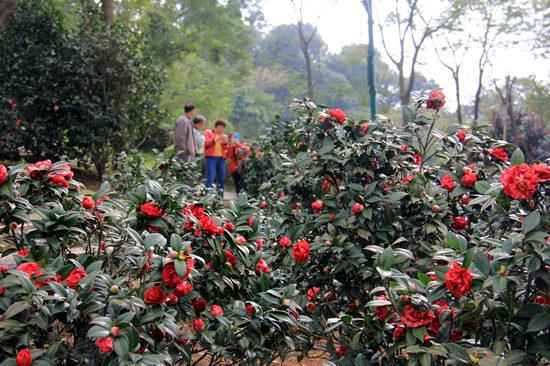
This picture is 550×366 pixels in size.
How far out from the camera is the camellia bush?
1705 mm

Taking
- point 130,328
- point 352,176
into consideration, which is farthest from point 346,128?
point 130,328

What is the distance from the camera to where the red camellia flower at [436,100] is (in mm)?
2834

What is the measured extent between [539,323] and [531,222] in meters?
0.30

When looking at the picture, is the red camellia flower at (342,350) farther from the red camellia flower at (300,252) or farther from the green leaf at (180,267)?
the green leaf at (180,267)

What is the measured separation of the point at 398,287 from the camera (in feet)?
5.91

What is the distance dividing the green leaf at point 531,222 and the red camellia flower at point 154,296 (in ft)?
3.80

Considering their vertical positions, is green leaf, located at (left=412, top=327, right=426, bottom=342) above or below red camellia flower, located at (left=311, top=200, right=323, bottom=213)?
below

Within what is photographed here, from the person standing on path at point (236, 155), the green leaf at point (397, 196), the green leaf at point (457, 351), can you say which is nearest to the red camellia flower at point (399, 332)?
the green leaf at point (457, 351)

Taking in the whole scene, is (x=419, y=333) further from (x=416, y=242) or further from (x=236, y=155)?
(x=236, y=155)

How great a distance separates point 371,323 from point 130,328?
34.6 inches

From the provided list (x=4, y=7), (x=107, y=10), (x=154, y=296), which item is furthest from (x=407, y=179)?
(x=107, y=10)

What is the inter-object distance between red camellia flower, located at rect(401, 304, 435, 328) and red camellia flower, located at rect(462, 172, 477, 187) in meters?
1.07

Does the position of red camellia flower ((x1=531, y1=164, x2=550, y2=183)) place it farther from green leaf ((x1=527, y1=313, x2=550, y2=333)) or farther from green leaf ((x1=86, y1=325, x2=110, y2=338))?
green leaf ((x1=86, y1=325, x2=110, y2=338))

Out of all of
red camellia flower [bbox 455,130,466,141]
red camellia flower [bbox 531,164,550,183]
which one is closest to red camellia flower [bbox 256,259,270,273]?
red camellia flower [bbox 531,164,550,183]
